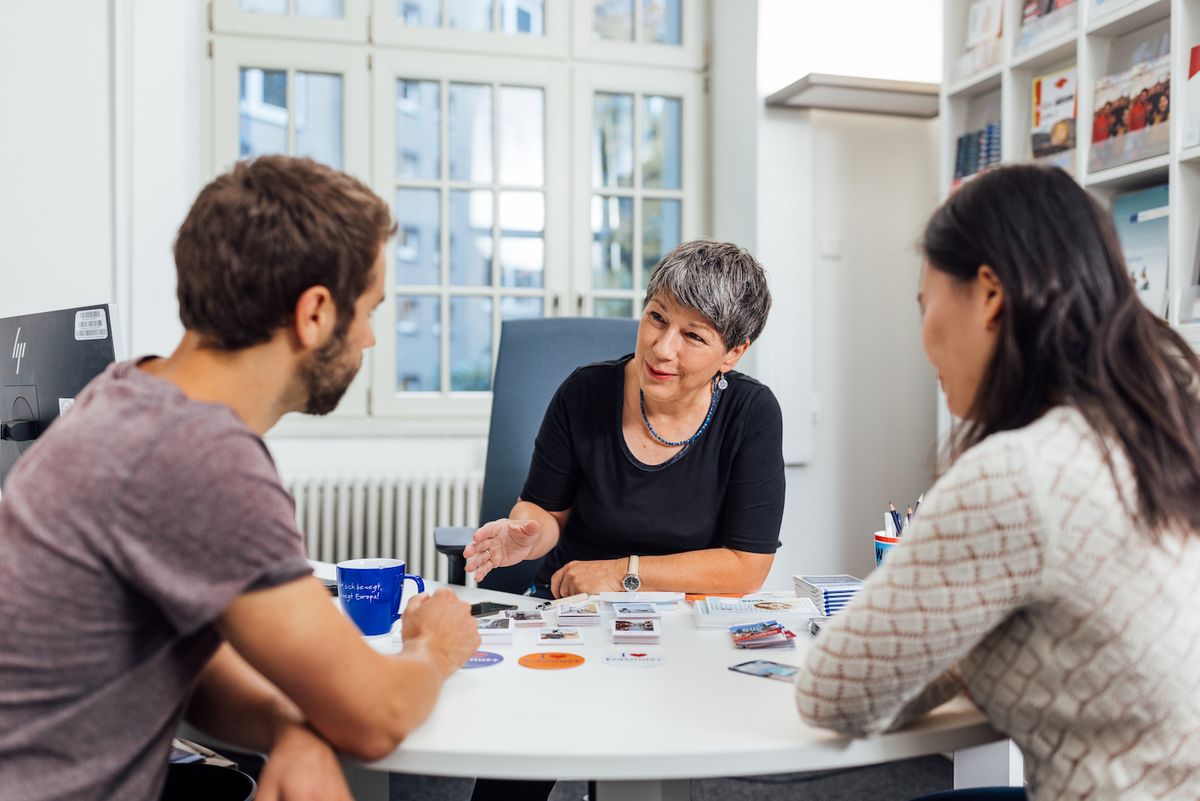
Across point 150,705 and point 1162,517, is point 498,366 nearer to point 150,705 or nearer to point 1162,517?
point 150,705

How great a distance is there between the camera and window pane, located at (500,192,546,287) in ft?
11.7

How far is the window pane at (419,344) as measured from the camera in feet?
11.5

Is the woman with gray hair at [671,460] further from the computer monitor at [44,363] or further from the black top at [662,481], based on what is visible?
the computer monitor at [44,363]

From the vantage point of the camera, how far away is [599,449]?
1.85 meters

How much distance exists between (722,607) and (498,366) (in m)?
1.08

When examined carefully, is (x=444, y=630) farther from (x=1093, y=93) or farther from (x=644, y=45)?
(x=644, y=45)

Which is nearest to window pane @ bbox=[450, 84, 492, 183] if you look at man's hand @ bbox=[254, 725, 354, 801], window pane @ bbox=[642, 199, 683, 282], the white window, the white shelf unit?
the white window

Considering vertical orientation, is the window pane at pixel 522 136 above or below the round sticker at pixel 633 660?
above

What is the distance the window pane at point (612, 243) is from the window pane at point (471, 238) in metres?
0.41

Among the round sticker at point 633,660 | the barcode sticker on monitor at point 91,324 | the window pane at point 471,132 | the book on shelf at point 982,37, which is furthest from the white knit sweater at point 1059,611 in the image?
the window pane at point 471,132

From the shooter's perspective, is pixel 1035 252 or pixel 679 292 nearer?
pixel 1035 252

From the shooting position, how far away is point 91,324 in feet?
4.76

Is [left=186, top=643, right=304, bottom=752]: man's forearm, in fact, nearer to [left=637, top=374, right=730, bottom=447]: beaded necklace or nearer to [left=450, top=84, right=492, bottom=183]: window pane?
[left=637, top=374, right=730, bottom=447]: beaded necklace

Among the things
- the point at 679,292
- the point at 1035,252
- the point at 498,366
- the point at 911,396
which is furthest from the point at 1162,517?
the point at 911,396
